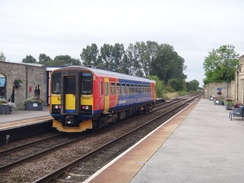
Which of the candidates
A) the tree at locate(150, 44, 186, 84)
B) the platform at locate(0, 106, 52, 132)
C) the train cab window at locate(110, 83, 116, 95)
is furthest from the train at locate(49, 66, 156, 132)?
the tree at locate(150, 44, 186, 84)

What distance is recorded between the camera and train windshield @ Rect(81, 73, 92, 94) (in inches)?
583

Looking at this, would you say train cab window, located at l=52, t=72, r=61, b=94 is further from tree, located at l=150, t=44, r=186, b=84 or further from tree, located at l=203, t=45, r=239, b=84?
tree, located at l=150, t=44, r=186, b=84

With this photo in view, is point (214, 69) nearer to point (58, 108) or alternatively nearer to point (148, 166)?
point (58, 108)

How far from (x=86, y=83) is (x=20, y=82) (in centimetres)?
1019

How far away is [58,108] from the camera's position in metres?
14.9

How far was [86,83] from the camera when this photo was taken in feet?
48.9

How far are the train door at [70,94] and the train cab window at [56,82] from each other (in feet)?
1.09

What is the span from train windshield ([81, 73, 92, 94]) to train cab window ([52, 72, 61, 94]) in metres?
1.04

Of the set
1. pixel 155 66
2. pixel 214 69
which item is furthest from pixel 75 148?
pixel 155 66

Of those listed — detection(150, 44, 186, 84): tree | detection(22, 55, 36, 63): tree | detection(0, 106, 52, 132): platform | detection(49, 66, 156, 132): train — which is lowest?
detection(0, 106, 52, 132): platform

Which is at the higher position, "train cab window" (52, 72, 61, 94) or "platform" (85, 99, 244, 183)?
"train cab window" (52, 72, 61, 94)

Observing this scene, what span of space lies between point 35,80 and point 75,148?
608 inches

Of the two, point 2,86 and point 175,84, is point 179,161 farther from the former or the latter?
point 175,84

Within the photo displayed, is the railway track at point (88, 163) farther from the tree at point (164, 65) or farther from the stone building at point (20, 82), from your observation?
the tree at point (164, 65)
